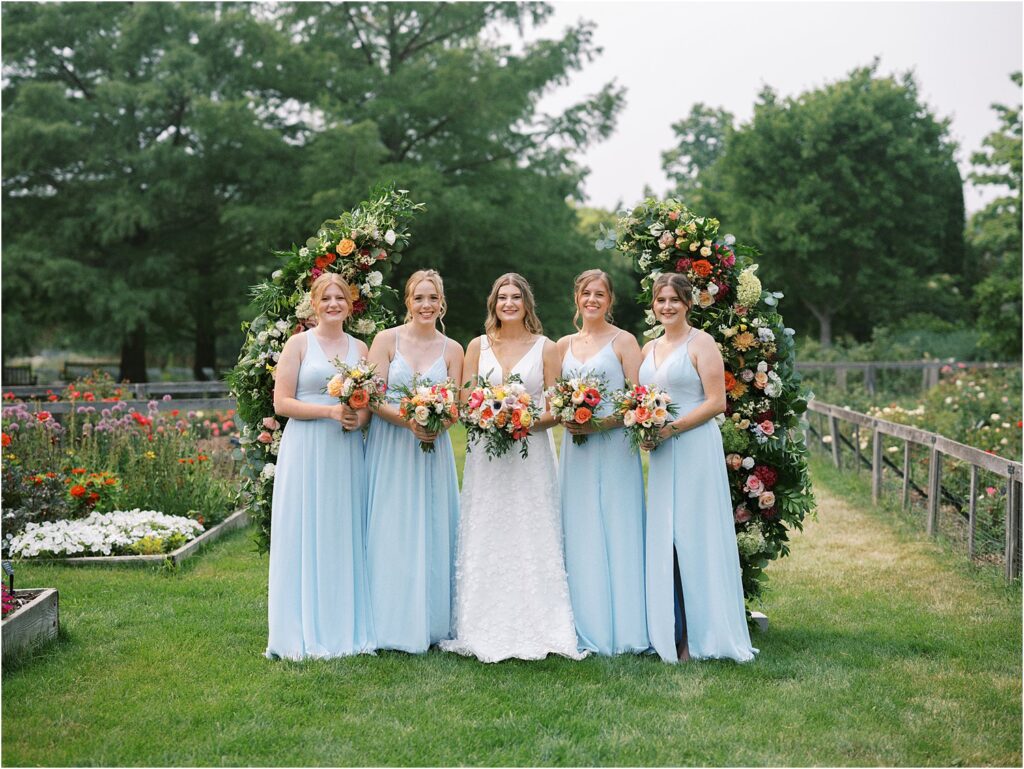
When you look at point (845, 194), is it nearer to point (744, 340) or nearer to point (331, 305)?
point (744, 340)

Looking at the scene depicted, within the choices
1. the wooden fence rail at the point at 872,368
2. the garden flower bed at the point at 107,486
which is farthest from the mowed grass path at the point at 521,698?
the wooden fence rail at the point at 872,368

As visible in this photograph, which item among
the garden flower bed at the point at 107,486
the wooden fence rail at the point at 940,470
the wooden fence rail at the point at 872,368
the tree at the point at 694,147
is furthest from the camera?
the tree at the point at 694,147

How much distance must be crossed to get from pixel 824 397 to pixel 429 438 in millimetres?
14037

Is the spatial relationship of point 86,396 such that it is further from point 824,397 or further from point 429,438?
point 824,397

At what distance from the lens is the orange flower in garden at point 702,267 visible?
657 cm

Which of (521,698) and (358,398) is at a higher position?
(358,398)

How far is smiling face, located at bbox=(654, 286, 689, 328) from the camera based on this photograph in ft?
19.7

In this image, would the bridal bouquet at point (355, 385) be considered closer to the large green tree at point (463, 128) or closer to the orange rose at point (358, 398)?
the orange rose at point (358, 398)

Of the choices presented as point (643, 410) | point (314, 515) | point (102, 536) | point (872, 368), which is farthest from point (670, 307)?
point (872, 368)

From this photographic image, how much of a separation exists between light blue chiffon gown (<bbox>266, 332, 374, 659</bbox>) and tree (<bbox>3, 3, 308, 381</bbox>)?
18447mm

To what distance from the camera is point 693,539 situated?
605 centimetres

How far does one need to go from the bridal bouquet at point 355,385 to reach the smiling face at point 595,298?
1.34m

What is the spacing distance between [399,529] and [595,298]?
1855 millimetres

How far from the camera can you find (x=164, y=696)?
535 cm
